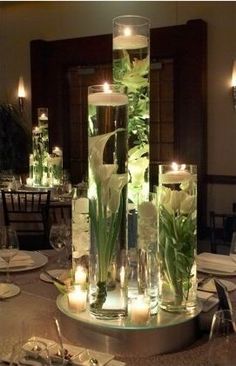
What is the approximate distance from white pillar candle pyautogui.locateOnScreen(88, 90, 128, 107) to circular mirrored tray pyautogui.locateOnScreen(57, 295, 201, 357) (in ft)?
2.11

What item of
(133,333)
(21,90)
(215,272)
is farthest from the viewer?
(21,90)

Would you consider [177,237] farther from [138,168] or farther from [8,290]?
[8,290]

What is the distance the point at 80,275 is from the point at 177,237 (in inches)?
15.9

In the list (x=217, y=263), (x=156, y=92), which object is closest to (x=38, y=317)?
(x=217, y=263)

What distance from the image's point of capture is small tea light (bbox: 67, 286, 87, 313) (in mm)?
1587

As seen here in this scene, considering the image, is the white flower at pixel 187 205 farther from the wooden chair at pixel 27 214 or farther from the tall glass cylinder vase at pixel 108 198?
the wooden chair at pixel 27 214

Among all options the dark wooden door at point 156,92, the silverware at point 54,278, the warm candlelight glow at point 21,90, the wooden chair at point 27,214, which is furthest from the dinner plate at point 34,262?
the warm candlelight glow at point 21,90

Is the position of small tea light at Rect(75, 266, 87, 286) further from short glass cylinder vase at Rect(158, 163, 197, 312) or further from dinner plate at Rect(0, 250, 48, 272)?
dinner plate at Rect(0, 250, 48, 272)

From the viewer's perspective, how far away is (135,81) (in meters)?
1.67

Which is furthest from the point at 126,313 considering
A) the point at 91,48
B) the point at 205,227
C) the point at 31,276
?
the point at 91,48

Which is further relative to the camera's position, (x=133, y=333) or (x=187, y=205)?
(x=187, y=205)

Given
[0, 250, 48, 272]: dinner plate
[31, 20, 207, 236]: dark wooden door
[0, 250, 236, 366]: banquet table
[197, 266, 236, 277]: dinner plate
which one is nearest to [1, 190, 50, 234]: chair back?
[31, 20, 207, 236]: dark wooden door

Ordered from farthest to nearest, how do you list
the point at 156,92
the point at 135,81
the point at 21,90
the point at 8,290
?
the point at 21,90 → the point at 156,92 → the point at 8,290 → the point at 135,81

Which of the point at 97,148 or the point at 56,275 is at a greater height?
the point at 97,148
